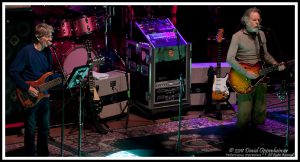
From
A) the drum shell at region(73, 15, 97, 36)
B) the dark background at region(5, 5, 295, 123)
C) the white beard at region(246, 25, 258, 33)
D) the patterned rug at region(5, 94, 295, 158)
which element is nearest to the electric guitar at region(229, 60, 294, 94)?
the dark background at region(5, 5, 295, 123)

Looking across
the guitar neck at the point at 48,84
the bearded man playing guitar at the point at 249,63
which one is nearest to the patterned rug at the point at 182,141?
the bearded man playing guitar at the point at 249,63

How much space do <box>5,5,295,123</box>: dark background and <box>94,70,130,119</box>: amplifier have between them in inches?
22.0

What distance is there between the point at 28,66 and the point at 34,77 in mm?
160

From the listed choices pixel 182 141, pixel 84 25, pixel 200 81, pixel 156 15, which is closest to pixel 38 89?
pixel 182 141

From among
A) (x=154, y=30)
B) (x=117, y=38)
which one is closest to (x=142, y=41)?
(x=154, y=30)

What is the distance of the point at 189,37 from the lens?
11.2m

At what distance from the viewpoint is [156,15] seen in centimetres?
1071

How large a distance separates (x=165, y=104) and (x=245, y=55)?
225cm

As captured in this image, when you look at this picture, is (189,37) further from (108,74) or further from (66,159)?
(66,159)

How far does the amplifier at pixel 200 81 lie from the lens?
33.0 ft

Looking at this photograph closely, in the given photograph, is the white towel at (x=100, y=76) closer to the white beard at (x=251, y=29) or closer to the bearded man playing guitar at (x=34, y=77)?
the bearded man playing guitar at (x=34, y=77)

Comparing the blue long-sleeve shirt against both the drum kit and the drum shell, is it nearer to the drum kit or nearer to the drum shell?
the drum kit

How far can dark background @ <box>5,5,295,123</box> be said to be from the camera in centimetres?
840

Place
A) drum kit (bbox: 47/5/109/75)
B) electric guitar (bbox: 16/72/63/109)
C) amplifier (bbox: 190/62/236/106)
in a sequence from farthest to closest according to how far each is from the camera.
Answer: amplifier (bbox: 190/62/236/106), drum kit (bbox: 47/5/109/75), electric guitar (bbox: 16/72/63/109)
